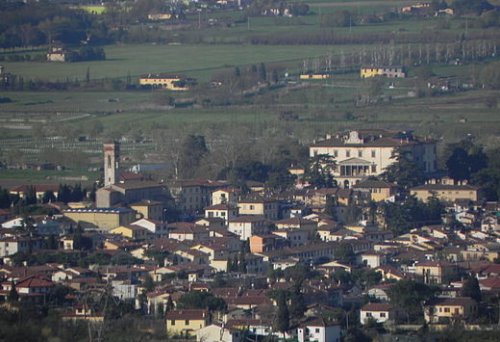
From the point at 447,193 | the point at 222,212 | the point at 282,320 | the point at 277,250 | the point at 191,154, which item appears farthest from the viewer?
the point at 191,154

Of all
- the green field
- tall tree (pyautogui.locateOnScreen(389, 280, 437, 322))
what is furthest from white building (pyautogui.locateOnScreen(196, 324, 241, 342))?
the green field

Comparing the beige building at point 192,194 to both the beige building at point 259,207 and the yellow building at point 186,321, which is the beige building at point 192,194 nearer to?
the beige building at point 259,207

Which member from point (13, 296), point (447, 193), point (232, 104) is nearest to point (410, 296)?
point (13, 296)

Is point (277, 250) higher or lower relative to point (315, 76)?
higher

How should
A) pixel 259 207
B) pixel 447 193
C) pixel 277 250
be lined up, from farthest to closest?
pixel 447 193 → pixel 259 207 → pixel 277 250

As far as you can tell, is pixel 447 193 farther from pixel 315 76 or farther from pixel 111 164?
pixel 315 76

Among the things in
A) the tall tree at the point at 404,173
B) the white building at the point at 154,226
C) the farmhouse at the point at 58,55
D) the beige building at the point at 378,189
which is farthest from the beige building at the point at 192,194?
the farmhouse at the point at 58,55

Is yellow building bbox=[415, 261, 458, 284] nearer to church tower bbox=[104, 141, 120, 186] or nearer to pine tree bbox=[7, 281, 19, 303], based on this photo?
pine tree bbox=[7, 281, 19, 303]
